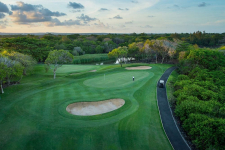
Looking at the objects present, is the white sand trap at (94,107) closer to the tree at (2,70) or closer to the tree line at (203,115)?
the tree line at (203,115)

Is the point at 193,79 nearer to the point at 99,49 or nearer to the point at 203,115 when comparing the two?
the point at 203,115

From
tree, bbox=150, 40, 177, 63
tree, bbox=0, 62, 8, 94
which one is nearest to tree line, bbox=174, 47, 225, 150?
tree, bbox=0, 62, 8, 94

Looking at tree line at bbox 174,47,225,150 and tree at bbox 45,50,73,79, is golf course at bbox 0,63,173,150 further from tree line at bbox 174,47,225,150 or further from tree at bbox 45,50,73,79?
tree at bbox 45,50,73,79

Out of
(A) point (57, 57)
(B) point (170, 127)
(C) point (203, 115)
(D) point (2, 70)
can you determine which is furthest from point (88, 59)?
(C) point (203, 115)

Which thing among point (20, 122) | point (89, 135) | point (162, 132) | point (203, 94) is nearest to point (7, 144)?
point (20, 122)

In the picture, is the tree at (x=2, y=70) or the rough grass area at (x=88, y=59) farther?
the rough grass area at (x=88, y=59)

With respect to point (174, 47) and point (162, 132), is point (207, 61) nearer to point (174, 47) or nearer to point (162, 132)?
point (174, 47)

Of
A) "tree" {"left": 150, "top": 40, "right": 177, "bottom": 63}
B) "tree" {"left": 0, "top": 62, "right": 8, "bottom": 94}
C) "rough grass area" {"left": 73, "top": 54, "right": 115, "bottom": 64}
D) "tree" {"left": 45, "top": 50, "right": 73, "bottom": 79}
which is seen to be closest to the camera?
"tree" {"left": 0, "top": 62, "right": 8, "bottom": 94}

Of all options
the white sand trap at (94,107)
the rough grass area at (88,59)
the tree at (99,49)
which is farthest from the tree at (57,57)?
the tree at (99,49)
